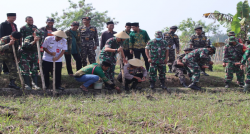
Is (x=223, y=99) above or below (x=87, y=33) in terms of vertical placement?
below

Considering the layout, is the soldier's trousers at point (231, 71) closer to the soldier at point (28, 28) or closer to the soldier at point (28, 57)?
the soldier at point (28, 57)

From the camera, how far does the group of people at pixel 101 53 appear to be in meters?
6.53

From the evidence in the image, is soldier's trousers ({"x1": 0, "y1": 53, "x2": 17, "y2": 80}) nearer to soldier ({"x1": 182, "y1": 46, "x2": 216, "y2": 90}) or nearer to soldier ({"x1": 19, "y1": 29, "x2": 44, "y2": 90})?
soldier ({"x1": 19, "y1": 29, "x2": 44, "y2": 90})

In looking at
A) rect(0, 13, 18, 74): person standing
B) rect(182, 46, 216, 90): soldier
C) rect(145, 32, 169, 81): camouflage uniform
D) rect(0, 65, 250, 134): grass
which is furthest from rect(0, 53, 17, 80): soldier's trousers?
rect(182, 46, 216, 90): soldier

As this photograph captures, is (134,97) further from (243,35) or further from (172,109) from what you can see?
(243,35)

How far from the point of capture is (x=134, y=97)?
6.01 m

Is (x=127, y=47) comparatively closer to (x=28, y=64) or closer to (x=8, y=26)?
(x=28, y=64)

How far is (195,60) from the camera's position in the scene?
7938mm

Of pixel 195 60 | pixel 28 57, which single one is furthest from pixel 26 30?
pixel 195 60

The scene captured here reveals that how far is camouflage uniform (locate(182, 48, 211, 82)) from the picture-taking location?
764 cm

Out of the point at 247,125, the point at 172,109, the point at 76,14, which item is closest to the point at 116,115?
the point at 172,109

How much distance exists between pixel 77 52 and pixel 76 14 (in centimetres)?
2137

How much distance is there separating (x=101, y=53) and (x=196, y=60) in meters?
3.13

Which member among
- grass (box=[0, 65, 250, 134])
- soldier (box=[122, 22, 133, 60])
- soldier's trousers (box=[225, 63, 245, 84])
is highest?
soldier (box=[122, 22, 133, 60])
